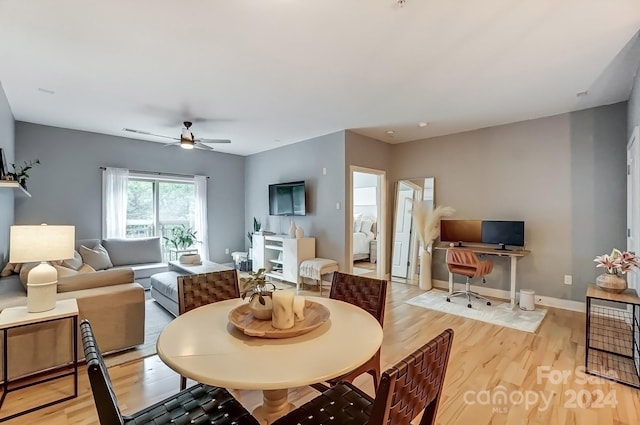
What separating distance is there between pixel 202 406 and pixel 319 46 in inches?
97.6

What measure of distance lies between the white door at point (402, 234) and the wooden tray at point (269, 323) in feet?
13.8

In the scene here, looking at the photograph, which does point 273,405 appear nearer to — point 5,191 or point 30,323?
point 30,323

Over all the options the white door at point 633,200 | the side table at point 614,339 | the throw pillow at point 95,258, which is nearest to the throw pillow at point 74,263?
the throw pillow at point 95,258

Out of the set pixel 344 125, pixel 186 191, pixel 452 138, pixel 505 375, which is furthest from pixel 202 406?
pixel 186 191

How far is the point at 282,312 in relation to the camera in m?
1.38

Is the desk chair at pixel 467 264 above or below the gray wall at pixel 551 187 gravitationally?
below

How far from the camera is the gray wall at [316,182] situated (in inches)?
198

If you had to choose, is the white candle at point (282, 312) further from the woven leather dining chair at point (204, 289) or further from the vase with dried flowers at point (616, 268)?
the vase with dried flowers at point (616, 268)

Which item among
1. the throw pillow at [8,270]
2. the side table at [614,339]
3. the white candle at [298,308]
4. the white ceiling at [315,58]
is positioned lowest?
the side table at [614,339]

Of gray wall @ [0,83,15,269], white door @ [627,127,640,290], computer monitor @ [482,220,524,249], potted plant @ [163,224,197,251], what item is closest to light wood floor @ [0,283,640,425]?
white door @ [627,127,640,290]

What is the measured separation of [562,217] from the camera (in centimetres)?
407

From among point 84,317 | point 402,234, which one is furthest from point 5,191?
point 402,234

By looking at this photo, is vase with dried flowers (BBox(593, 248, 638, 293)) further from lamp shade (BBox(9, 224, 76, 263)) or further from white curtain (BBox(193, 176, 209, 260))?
white curtain (BBox(193, 176, 209, 260))

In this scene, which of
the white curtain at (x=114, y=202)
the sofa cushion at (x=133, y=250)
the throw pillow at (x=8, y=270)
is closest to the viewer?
the throw pillow at (x=8, y=270)
